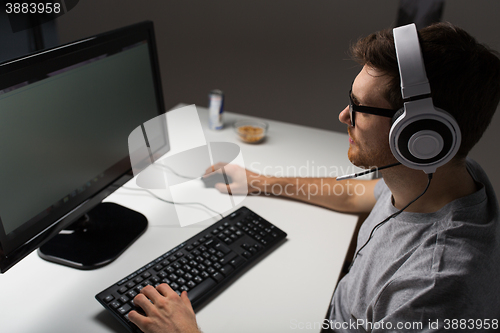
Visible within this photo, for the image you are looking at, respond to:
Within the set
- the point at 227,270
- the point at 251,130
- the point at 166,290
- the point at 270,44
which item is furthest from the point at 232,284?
the point at 270,44

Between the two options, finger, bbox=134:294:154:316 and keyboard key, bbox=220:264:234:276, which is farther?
keyboard key, bbox=220:264:234:276

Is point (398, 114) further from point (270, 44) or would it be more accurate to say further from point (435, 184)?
point (270, 44)

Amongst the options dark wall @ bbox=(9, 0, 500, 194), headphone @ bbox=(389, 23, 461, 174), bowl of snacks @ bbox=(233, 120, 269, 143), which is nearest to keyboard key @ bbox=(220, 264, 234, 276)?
headphone @ bbox=(389, 23, 461, 174)

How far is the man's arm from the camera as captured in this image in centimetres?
113

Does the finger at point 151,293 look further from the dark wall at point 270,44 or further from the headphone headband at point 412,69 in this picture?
the dark wall at point 270,44

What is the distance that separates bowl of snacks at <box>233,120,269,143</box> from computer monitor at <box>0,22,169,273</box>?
45 centimetres

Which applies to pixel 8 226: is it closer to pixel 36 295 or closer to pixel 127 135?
pixel 36 295

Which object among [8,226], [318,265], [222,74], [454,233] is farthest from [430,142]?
[222,74]

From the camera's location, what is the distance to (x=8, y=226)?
0.73 meters

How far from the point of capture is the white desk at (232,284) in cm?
77

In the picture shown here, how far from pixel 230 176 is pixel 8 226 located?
2.15 ft

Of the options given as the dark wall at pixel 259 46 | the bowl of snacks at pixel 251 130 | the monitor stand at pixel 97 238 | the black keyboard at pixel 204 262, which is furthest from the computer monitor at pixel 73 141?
the dark wall at pixel 259 46

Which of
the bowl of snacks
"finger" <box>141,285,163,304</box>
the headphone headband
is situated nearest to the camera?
the headphone headband

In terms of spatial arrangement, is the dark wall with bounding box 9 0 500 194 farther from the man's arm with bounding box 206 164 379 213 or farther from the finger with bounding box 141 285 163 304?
the finger with bounding box 141 285 163 304
